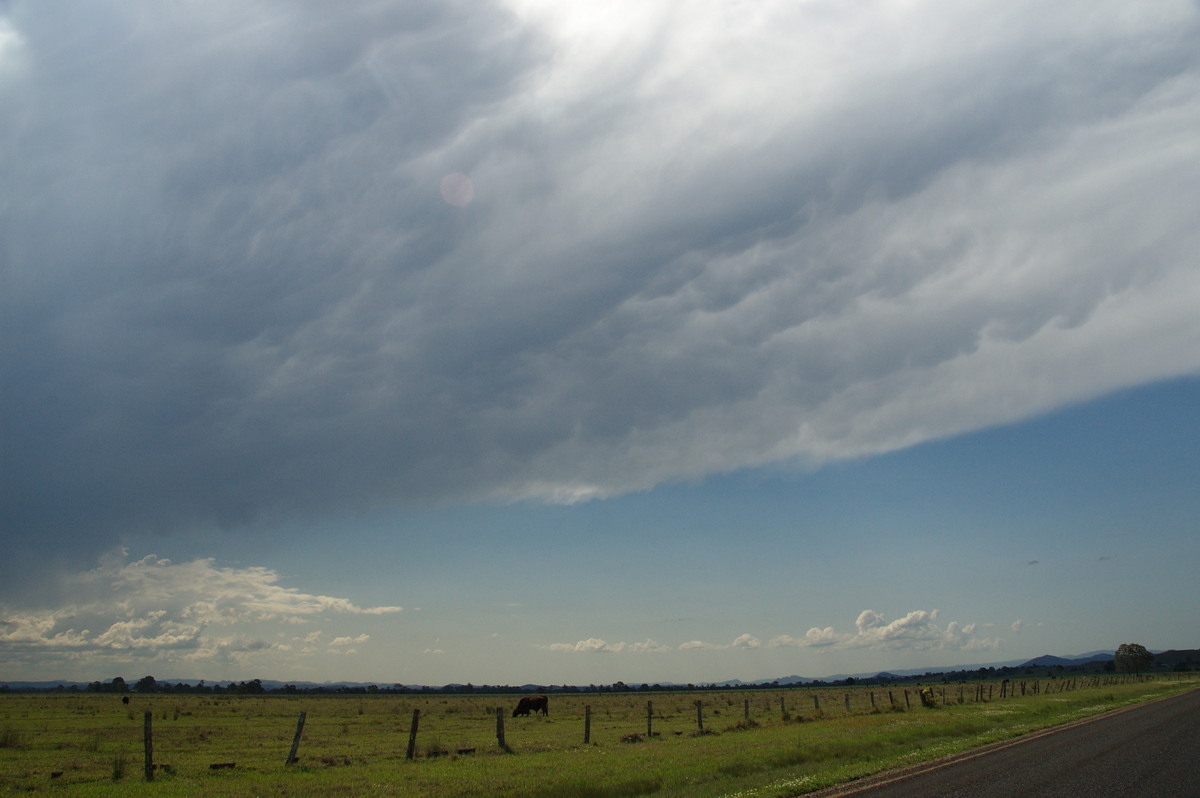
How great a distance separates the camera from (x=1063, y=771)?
60.5 ft

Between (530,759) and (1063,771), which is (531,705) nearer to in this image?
(530,759)

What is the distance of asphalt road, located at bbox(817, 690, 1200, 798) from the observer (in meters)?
15.6

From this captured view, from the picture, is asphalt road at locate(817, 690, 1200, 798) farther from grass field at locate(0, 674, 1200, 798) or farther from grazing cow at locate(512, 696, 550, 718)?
grazing cow at locate(512, 696, 550, 718)

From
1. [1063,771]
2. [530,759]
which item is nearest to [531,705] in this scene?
[530,759]

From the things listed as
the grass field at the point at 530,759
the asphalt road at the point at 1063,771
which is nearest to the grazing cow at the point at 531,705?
the grass field at the point at 530,759

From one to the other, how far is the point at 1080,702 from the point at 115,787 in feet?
204

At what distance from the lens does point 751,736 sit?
33.8 meters

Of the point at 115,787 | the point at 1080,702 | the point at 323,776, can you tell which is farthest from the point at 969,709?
the point at 115,787

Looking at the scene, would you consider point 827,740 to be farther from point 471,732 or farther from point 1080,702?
point 1080,702

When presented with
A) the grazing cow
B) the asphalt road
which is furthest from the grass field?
the grazing cow

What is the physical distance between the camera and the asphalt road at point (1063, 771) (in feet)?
51.2

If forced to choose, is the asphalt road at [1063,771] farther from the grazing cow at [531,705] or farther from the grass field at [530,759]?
the grazing cow at [531,705]

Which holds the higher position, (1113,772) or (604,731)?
(1113,772)

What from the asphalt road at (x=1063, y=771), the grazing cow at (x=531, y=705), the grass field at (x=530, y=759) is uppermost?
the asphalt road at (x=1063, y=771)
